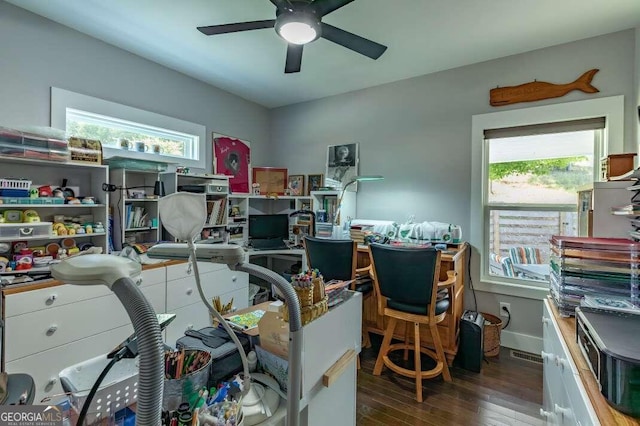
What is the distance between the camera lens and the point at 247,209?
11.6 ft

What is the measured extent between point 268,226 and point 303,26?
91.2 inches

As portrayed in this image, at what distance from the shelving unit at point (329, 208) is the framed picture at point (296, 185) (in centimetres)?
47

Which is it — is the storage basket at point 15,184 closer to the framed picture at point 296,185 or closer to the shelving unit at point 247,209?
the shelving unit at point 247,209

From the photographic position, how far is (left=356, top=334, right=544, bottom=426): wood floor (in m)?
1.78

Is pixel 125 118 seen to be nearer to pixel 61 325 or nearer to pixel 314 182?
pixel 61 325

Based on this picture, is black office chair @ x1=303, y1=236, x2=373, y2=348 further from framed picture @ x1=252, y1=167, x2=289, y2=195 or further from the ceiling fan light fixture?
framed picture @ x1=252, y1=167, x2=289, y2=195

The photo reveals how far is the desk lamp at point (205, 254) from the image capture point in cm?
61

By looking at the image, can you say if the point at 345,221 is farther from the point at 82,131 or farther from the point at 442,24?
the point at 82,131

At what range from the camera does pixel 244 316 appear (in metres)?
1.21

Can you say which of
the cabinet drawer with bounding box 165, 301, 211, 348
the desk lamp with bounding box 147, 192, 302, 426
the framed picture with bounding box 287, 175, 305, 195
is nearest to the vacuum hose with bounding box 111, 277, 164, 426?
the desk lamp with bounding box 147, 192, 302, 426

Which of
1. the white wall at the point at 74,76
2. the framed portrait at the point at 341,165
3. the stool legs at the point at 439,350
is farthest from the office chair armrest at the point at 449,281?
the white wall at the point at 74,76

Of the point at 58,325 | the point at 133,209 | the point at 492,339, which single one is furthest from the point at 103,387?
the point at 492,339

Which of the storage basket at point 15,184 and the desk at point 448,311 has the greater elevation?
the storage basket at point 15,184

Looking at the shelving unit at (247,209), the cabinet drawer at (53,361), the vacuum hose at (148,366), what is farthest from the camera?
the shelving unit at (247,209)
